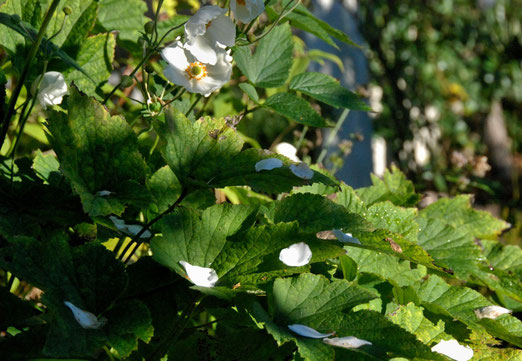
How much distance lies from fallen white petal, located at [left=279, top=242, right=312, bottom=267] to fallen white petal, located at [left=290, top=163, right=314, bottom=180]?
10 cm

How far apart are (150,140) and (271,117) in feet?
4.61

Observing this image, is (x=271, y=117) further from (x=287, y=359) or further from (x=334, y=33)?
(x=287, y=359)

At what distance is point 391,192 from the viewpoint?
4.34ft

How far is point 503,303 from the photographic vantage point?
1.14 m

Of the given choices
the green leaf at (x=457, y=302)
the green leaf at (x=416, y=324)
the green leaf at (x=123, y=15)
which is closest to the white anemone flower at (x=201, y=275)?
the green leaf at (x=416, y=324)

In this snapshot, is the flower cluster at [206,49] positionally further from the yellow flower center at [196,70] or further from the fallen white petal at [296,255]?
the fallen white petal at [296,255]

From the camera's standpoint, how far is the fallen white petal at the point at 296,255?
2.28 ft

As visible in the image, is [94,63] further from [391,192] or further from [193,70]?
[391,192]

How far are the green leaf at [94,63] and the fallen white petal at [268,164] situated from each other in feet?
1.45

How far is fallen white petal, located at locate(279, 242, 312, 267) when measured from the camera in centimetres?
70

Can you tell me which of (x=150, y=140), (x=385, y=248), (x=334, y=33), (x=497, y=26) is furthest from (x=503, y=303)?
(x=497, y=26)

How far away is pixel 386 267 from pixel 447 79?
4.67 meters

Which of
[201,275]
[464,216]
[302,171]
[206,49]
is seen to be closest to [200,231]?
[201,275]

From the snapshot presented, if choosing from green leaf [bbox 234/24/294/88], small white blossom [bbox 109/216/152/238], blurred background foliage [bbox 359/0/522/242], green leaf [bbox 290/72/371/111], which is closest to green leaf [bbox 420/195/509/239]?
green leaf [bbox 290/72/371/111]
